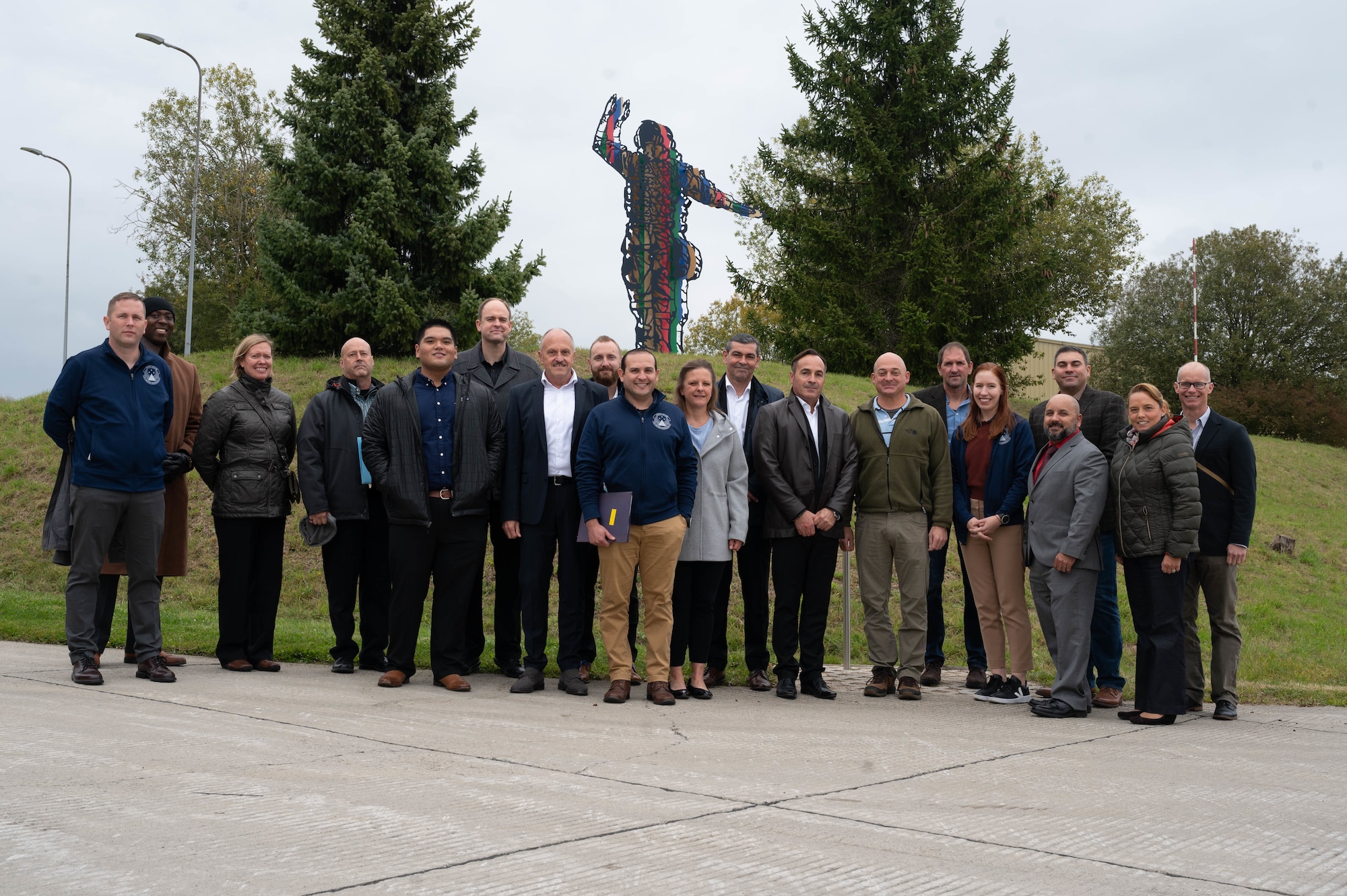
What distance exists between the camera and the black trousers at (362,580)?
24.5ft

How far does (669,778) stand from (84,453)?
437cm

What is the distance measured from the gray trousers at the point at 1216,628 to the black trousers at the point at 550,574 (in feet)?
12.4

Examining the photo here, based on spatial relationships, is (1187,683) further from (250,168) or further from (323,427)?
(250,168)

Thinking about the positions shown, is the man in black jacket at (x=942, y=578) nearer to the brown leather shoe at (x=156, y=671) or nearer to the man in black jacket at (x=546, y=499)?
the man in black jacket at (x=546, y=499)

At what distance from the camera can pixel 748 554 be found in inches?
289

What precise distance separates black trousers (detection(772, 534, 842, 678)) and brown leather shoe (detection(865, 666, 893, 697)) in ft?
1.30

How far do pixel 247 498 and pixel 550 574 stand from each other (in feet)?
7.04

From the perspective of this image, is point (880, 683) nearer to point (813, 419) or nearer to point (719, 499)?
point (719, 499)

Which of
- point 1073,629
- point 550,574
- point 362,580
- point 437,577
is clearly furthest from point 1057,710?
point 362,580

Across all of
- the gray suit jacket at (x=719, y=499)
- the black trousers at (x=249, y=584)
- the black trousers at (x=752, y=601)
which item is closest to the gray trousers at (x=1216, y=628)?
the black trousers at (x=752, y=601)

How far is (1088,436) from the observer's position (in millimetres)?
7352

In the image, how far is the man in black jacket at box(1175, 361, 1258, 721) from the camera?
6652 millimetres

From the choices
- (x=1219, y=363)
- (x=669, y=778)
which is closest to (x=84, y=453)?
(x=669, y=778)

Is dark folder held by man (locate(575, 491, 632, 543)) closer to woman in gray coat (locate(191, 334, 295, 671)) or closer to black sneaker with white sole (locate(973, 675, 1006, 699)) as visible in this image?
woman in gray coat (locate(191, 334, 295, 671))
